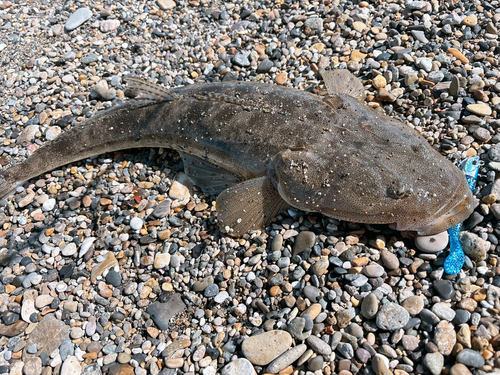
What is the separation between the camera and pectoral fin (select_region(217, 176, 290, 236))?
4266 mm

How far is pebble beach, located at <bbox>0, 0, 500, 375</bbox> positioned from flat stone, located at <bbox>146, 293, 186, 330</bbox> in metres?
0.02

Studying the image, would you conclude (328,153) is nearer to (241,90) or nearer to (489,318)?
(241,90)

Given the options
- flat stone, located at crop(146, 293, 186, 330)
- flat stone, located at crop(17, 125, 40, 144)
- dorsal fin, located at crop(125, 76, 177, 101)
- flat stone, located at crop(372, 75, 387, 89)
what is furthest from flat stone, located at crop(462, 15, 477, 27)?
flat stone, located at crop(17, 125, 40, 144)

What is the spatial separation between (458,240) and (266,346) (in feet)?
6.53

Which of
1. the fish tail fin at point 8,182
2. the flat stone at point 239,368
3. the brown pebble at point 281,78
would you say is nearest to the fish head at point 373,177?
the brown pebble at point 281,78

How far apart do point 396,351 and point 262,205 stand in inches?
72.5

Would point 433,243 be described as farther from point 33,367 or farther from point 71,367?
point 33,367

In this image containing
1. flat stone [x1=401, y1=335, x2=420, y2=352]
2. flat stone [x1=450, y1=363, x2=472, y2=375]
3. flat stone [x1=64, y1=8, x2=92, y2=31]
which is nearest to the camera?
flat stone [x1=450, y1=363, x2=472, y2=375]

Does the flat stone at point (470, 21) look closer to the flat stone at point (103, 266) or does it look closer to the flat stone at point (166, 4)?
the flat stone at point (166, 4)

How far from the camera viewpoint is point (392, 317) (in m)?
3.38

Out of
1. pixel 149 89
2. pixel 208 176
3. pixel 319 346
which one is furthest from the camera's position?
pixel 149 89


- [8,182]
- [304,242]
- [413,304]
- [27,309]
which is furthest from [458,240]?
[8,182]

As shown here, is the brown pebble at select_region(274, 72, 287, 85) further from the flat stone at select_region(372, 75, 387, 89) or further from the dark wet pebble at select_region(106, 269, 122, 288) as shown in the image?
the dark wet pebble at select_region(106, 269, 122, 288)

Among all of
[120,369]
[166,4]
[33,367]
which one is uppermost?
[166,4]
